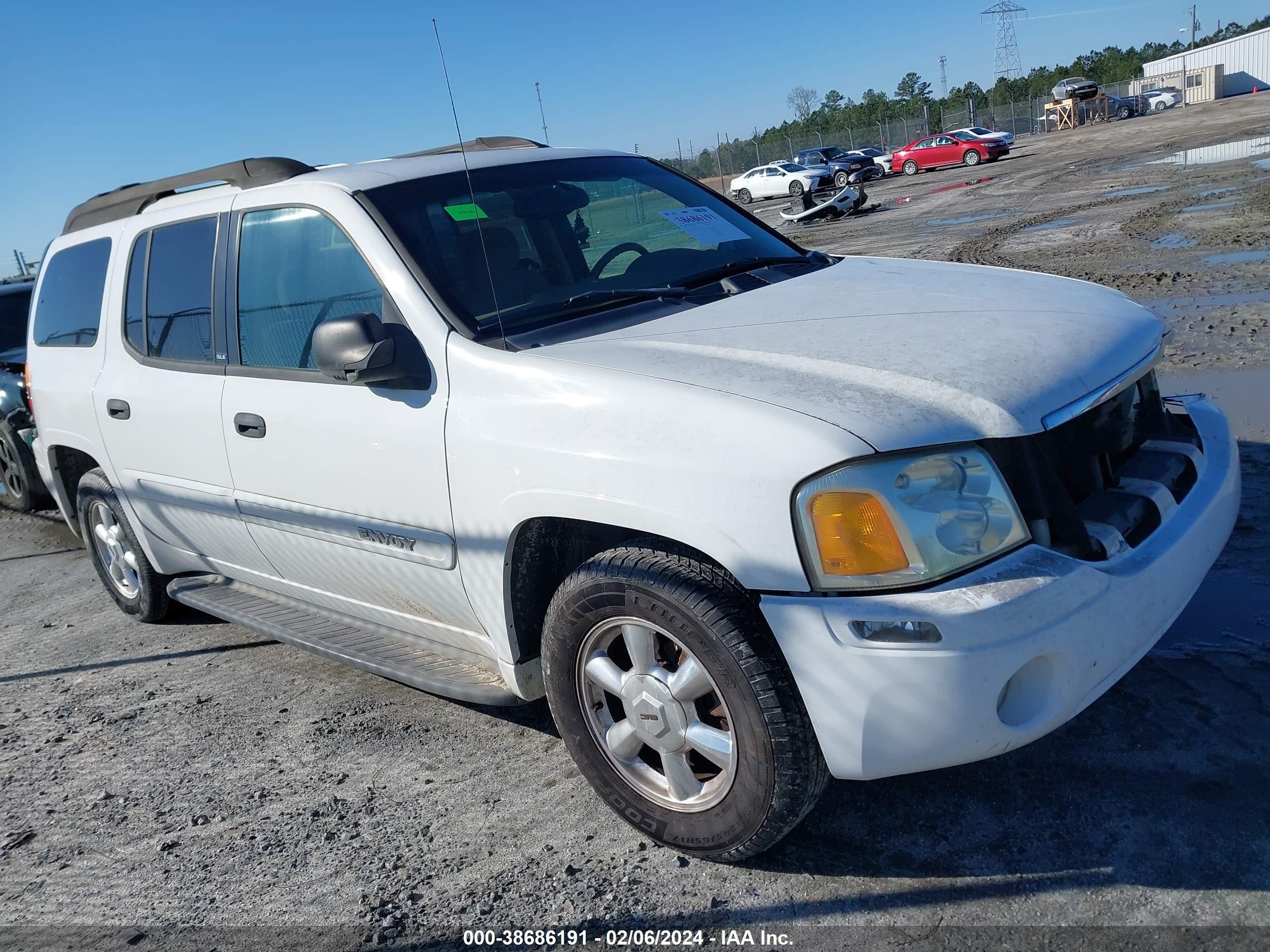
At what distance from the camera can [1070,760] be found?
291cm

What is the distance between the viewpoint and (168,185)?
4.43 metres

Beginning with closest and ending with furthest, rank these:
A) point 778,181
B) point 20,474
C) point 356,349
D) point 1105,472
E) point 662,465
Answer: point 662,465 < point 1105,472 < point 356,349 < point 20,474 < point 778,181

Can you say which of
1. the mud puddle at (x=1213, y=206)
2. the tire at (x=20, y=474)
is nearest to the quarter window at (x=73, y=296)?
the tire at (x=20, y=474)

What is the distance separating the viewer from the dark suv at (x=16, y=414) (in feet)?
25.4

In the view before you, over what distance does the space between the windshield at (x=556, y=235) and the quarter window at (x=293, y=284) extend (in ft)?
0.71

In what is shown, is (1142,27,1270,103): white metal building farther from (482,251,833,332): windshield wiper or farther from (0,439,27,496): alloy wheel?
(482,251,833,332): windshield wiper

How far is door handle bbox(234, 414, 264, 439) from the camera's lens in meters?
3.56

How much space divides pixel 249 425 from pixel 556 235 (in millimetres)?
1273

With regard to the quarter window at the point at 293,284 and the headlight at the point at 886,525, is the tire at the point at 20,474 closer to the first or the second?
the quarter window at the point at 293,284

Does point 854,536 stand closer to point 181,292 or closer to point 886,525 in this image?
point 886,525

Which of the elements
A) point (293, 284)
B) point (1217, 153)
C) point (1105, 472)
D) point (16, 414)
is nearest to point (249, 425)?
point (293, 284)

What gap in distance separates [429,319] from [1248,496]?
3670 millimetres

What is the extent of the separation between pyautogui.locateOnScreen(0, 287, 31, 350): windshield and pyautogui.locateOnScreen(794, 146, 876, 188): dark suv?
3042 cm

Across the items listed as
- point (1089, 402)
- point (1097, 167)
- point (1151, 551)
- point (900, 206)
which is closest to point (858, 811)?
point (1151, 551)
